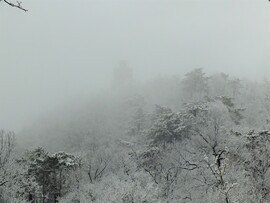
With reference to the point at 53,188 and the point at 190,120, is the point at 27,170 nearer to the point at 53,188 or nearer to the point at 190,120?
the point at 53,188

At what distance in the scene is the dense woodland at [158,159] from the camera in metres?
33.4

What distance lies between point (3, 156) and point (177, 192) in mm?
20406

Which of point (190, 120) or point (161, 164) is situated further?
point (190, 120)

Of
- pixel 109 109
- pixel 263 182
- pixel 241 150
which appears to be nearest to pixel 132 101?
pixel 109 109

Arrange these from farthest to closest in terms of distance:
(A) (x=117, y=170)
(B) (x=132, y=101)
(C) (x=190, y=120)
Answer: (B) (x=132, y=101) → (A) (x=117, y=170) → (C) (x=190, y=120)

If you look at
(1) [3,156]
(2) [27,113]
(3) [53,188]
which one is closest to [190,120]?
(3) [53,188]

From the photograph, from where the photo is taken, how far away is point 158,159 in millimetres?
51812

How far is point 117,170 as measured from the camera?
5844 cm

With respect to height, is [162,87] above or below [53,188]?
above

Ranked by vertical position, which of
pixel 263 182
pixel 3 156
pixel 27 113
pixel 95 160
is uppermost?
pixel 263 182

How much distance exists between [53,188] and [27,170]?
6336 mm

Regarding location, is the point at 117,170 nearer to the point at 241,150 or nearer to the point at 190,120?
the point at 190,120

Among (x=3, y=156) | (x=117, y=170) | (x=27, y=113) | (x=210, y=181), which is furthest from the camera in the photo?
(x=27, y=113)

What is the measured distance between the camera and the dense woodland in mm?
33375
